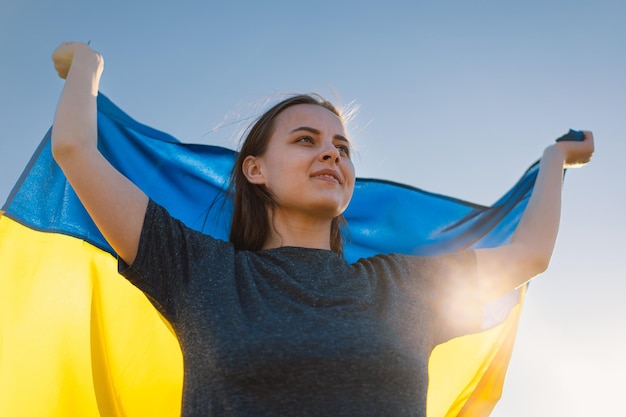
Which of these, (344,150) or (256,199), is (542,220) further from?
(256,199)

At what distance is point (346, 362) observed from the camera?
1783mm

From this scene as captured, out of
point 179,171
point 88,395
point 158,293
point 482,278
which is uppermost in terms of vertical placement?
point 179,171

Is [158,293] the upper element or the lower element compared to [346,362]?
upper

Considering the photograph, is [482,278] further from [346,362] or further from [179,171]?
[179,171]

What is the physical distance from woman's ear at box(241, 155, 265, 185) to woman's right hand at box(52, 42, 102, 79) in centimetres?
69

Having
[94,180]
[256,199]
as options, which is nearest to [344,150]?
[256,199]

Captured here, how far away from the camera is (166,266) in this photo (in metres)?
2.02

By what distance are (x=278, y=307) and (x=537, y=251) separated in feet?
3.71

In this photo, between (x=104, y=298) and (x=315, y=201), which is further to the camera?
(x=104, y=298)

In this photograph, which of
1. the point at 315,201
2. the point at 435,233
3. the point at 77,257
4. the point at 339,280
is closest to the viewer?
the point at 339,280

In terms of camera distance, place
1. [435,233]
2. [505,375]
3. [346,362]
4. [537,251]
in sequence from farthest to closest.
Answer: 1. [435,233]
2. [505,375]
3. [537,251]
4. [346,362]

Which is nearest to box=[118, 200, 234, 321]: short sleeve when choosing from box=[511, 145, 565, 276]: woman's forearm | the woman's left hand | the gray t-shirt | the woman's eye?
the gray t-shirt

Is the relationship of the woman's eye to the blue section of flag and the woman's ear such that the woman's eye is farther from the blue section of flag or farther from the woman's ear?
the blue section of flag

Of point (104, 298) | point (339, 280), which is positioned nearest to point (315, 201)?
point (339, 280)
